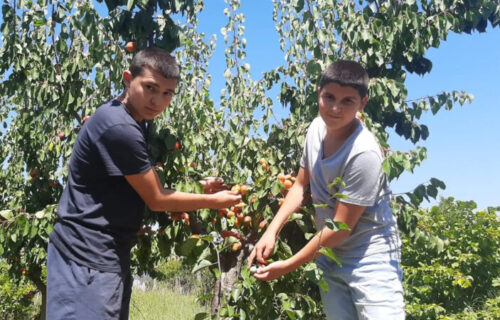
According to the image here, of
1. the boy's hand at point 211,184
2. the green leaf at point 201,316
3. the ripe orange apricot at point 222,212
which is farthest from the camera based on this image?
the ripe orange apricot at point 222,212

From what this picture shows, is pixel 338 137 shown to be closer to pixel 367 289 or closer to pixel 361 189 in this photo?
pixel 361 189

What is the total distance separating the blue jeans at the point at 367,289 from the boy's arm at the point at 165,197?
571 millimetres

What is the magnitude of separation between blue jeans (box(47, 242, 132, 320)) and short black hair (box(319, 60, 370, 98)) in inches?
48.0

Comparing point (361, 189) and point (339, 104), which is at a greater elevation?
point (339, 104)

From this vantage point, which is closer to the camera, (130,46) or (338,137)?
(338,137)

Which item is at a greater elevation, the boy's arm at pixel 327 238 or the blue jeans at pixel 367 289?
the boy's arm at pixel 327 238

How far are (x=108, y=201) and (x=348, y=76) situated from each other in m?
1.12

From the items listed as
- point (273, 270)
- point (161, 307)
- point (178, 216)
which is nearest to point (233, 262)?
point (178, 216)

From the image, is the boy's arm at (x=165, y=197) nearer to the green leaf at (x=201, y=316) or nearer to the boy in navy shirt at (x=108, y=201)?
the boy in navy shirt at (x=108, y=201)

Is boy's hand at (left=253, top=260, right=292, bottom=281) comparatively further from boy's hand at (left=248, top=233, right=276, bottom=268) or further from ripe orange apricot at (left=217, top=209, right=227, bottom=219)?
ripe orange apricot at (left=217, top=209, right=227, bottom=219)

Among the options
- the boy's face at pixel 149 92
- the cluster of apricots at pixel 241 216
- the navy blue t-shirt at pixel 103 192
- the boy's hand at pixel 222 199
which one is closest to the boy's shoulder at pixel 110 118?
the navy blue t-shirt at pixel 103 192

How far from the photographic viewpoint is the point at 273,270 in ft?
6.99

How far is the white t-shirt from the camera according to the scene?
2092 mm

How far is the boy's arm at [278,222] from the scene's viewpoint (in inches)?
86.7
